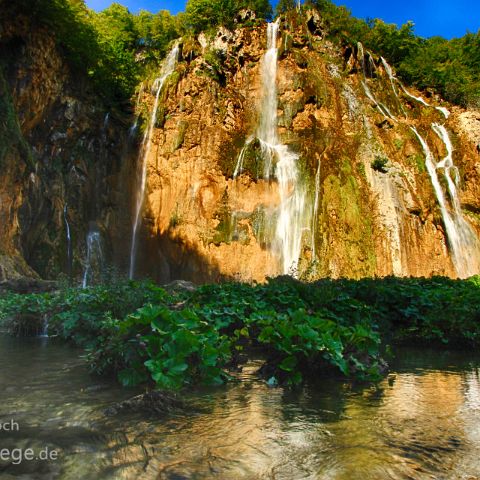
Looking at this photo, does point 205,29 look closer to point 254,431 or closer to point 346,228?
point 346,228

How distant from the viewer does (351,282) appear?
363 inches

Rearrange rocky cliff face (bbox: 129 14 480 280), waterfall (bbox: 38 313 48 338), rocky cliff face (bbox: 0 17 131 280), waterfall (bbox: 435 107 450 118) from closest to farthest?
waterfall (bbox: 38 313 48 338) < rocky cliff face (bbox: 0 17 131 280) < rocky cliff face (bbox: 129 14 480 280) < waterfall (bbox: 435 107 450 118)

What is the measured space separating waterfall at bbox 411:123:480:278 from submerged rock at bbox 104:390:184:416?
754 inches

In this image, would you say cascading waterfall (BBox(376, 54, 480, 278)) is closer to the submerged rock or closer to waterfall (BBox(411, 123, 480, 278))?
waterfall (BBox(411, 123, 480, 278))

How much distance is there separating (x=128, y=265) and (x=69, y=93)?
7.81m

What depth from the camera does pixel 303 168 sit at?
2064 cm

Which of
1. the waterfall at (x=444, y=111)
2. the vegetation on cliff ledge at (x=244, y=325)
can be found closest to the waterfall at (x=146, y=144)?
the vegetation on cliff ledge at (x=244, y=325)

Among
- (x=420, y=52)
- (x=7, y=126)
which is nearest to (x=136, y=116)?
(x=7, y=126)

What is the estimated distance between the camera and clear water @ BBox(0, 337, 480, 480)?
2.48 meters

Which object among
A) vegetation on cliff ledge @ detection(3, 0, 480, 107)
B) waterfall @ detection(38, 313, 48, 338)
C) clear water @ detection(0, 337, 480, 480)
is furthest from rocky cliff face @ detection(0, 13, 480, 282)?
clear water @ detection(0, 337, 480, 480)

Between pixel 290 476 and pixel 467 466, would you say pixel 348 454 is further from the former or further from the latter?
pixel 467 466

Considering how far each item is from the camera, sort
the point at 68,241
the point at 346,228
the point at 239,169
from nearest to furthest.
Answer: the point at 68,241
the point at 346,228
the point at 239,169

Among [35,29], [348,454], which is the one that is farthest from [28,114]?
[348,454]

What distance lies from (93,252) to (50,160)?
161 inches
